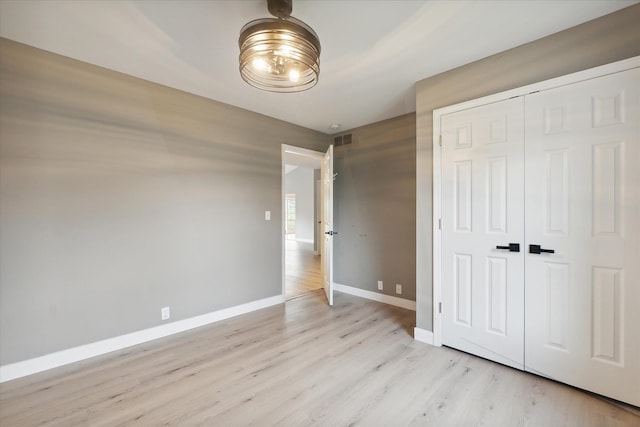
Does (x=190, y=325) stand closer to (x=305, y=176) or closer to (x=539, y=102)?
(x=539, y=102)

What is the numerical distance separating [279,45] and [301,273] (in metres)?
4.69

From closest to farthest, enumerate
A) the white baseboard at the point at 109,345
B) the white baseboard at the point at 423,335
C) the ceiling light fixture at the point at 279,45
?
the ceiling light fixture at the point at 279,45 → the white baseboard at the point at 109,345 → the white baseboard at the point at 423,335

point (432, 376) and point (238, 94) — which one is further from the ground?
point (238, 94)

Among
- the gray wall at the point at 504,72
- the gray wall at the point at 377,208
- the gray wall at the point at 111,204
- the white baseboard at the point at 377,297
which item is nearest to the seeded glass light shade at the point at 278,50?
the gray wall at the point at 504,72

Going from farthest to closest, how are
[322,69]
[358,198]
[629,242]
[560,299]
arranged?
[358,198] < [322,69] < [560,299] < [629,242]

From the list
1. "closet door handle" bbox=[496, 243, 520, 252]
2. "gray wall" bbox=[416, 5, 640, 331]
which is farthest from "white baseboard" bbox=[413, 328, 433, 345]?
"closet door handle" bbox=[496, 243, 520, 252]

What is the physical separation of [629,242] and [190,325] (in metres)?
3.80

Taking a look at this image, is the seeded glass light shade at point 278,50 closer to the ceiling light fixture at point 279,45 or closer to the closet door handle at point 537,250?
the ceiling light fixture at point 279,45

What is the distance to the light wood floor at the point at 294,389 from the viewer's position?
1.71m

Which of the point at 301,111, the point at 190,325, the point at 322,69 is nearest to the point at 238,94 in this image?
the point at 301,111

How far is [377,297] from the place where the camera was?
4.01m

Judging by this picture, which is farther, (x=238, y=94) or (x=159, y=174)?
(x=238, y=94)

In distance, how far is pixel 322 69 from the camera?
2.49m

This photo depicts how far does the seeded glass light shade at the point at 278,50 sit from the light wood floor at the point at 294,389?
226 cm
